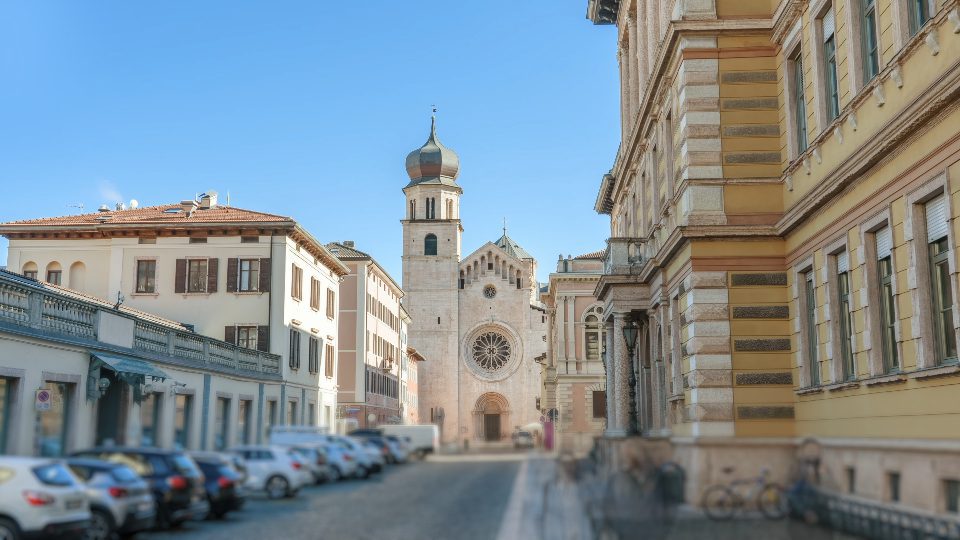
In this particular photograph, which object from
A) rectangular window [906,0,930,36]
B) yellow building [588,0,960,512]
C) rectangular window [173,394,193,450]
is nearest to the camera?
rectangular window [173,394,193,450]

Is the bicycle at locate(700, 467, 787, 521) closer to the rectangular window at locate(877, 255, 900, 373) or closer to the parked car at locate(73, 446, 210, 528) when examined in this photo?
the rectangular window at locate(877, 255, 900, 373)

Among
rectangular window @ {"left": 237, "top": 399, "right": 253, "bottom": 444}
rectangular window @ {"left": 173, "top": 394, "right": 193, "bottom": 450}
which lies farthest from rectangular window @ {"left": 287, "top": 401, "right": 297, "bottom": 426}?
rectangular window @ {"left": 173, "top": 394, "right": 193, "bottom": 450}

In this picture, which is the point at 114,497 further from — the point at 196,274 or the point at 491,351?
the point at 491,351

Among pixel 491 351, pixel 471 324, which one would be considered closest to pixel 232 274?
pixel 471 324

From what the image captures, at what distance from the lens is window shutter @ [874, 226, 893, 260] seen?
67.3ft

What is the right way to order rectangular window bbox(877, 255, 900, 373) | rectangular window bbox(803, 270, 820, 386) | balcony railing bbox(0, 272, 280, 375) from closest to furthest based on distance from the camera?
balcony railing bbox(0, 272, 280, 375)
rectangular window bbox(877, 255, 900, 373)
rectangular window bbox(803, 270, 820, 386)

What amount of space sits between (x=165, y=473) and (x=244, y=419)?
1.98 meters

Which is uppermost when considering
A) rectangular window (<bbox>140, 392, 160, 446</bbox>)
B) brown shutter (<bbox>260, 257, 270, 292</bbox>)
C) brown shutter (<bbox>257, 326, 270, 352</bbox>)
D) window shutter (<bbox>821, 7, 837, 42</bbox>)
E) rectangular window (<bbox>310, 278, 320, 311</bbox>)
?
window shutter (<bbox>821, 7, 837, 42</bbox>)

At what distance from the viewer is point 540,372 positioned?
121 metres

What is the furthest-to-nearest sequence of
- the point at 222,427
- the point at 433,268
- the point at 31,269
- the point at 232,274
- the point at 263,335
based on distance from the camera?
1. the point at 433,268
2. the point at 31,269
3. the point at 232,274
4. the point at 263,335
5. the point at 222,427

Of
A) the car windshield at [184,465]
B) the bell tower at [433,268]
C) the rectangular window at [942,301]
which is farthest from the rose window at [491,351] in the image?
the car windshield at [184,465]

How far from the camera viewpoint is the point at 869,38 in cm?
2164

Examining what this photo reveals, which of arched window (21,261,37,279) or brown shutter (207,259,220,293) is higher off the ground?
arched window (21,261,37,279)

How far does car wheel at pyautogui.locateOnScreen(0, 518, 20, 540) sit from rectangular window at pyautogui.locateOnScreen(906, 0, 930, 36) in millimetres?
16714
